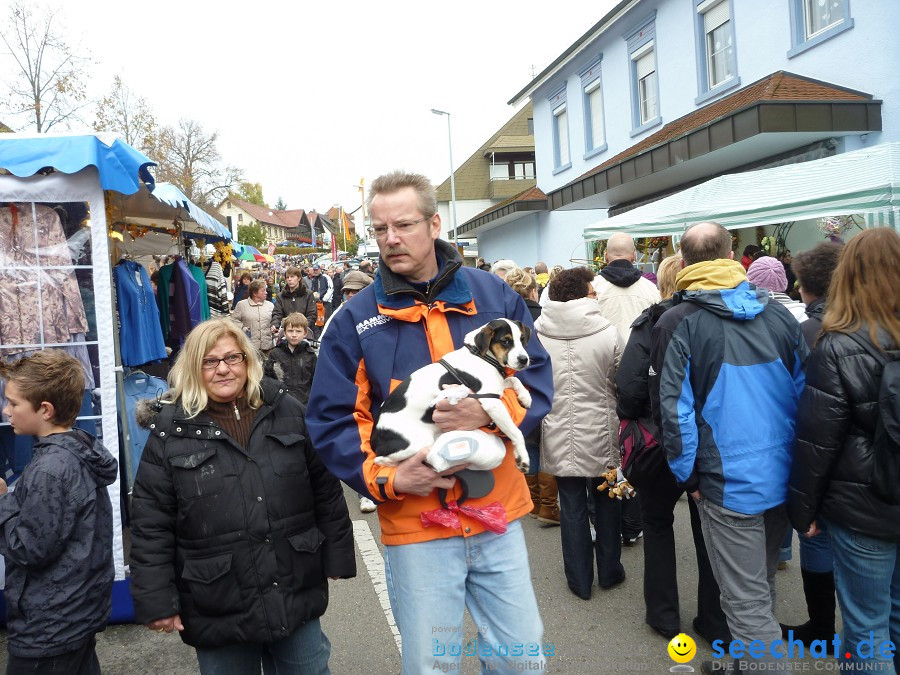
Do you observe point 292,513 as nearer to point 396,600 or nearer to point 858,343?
point 396,600

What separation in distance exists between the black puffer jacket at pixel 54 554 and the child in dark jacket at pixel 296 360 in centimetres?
379

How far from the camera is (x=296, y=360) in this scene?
22.0 feet

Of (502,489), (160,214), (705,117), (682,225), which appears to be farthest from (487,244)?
(502,489)

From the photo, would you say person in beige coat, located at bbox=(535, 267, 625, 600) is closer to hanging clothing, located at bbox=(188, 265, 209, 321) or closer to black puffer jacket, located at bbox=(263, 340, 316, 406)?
black puffer jacket, located at bbox=(263, 340, 316, 406)

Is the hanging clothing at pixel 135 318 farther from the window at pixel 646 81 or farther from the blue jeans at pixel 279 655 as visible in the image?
the window at pixel 646 81

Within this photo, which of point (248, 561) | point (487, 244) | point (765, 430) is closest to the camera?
point (248, 561)

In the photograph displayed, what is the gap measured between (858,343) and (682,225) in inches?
264

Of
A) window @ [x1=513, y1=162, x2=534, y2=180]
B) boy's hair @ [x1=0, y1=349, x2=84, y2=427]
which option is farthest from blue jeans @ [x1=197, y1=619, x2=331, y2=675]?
window @ [x1=513, y1=162, x2=534, y2=180]

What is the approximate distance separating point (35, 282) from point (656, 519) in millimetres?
4293

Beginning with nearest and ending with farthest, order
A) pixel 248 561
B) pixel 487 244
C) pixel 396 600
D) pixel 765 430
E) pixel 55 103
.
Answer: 1. pixel 396 600
2. pixel 248 561
3. pixel 765 430
4. pixel 55 103
5. pixel 487 244

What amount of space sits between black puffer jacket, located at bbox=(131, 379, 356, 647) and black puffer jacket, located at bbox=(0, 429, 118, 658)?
441 millimetres

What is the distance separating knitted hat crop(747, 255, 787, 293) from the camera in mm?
5027

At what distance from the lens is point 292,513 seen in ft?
8.49

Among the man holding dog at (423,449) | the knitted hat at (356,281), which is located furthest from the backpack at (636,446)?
the knitted hat at (356,281)
